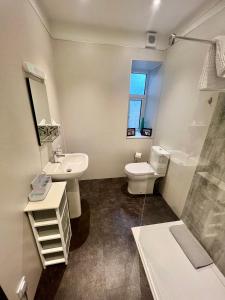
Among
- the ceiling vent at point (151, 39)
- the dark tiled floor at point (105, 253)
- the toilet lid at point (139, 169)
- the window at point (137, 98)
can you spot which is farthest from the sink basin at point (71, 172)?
the ceiling vent at point (151, 39)

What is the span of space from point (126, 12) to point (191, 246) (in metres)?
2.53

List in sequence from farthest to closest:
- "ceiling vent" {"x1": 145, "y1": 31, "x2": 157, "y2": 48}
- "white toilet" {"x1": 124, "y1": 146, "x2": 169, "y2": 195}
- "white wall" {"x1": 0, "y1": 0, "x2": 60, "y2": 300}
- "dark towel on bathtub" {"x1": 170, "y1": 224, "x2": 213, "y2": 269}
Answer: "white toilet" {"x1": 124, "y1": 146, "x2": 169, "y2": 195} < "ceiling vent" {"x1": 145, "y1": 31, "x2": 157, "y2": 48} < "dark towel on bathtub" {"x1": 170, "y1": 224, "x2": 213, "y2": 269} < "white wall" {"x1": 0, "y1": 0, "x2": 60, "y2": 300}

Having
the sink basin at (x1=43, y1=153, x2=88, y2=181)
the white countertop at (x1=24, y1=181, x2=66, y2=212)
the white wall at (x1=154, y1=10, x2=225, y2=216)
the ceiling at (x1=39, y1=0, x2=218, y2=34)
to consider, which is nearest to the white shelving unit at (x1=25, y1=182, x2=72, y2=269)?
the white countertop at (x1=24, y1=181, x2=66, y2=212)

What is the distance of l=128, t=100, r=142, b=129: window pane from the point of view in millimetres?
2723

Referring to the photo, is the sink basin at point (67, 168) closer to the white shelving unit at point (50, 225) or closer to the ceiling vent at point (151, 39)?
Answer: the white shelving unit at point (50, 225)

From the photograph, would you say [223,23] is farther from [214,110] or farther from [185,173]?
[185,173]

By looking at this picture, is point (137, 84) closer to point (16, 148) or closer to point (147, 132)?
point (147, 132)

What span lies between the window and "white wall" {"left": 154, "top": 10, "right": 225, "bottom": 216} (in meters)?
0.57

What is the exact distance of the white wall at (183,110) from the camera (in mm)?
1422

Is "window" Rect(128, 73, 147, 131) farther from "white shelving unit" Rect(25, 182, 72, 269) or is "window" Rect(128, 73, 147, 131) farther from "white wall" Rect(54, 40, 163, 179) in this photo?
"white shelving unit" Rect(25, 182, 72, 269)

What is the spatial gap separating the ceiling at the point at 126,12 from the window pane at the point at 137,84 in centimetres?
80

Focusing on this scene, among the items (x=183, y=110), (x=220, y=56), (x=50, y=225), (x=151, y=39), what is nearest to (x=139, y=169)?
(x=183, y=110)

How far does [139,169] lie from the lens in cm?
222

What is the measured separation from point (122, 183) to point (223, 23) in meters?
2.37
